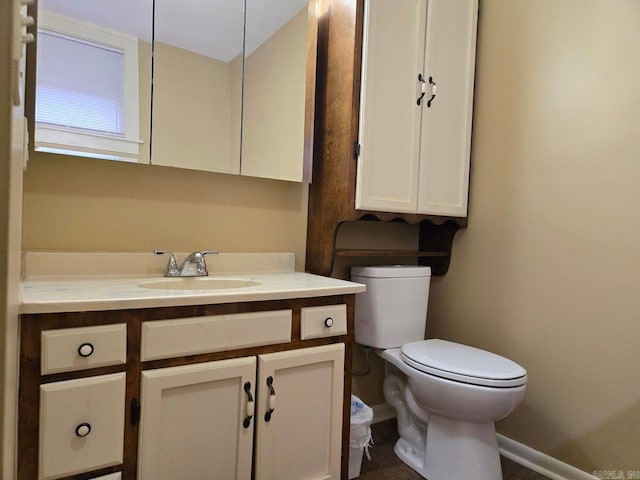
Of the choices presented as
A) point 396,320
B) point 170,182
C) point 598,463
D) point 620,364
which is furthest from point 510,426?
point 170,182

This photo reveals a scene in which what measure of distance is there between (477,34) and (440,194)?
808mm

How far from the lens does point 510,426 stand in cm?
171

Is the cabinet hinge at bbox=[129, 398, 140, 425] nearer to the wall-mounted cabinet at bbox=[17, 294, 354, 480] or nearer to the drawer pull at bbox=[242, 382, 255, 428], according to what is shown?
the wall-mounted cabinet at bbox=[17, 294, 354, 480]

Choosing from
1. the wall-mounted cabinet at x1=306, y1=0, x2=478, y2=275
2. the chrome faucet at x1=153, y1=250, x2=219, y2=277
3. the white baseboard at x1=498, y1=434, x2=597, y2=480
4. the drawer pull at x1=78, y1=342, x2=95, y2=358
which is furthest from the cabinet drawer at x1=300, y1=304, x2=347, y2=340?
the white baseboard at x1=498, y1=434, x2=597, y2=480

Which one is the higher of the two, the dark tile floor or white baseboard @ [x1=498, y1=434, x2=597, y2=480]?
white baseboard @ [x1=498, y1=434, x2=597, y2=480]

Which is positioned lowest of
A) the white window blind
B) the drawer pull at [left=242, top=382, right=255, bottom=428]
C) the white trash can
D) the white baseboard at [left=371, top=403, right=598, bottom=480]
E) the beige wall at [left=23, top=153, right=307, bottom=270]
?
the white baseboard at [left=371, top=403, right=598, bottom=480]

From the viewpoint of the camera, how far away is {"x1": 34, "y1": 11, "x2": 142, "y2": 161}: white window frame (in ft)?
3.87

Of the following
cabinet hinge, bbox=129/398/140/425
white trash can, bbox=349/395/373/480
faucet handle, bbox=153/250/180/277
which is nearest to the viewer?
cabinet hinge, bbox=129/398/140/425

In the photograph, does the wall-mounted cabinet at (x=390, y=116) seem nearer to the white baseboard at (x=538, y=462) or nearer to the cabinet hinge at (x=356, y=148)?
the cabinet hinge at (x=356, y=148)

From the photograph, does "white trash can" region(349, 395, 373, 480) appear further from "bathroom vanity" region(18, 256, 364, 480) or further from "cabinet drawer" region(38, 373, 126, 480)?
"cabinet drawer" region(38, 373, 126, 480)

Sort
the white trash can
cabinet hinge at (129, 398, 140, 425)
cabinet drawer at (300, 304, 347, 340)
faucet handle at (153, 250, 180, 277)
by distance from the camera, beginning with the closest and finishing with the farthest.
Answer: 1. cabinet hinge at (129, 398, 140, 425)
2. cabinet drawer at (300, 304, 347, 340)
3. faucet handle at (153, 250, 180, 277)
4. the white trash can

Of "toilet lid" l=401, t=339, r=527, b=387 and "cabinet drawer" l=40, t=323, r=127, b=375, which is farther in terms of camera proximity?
"toilet lid" l=401, t=339, r=527, b=387

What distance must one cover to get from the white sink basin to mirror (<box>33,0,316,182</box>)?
42cm

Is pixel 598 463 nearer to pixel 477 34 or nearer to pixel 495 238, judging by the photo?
pixel 495 238
